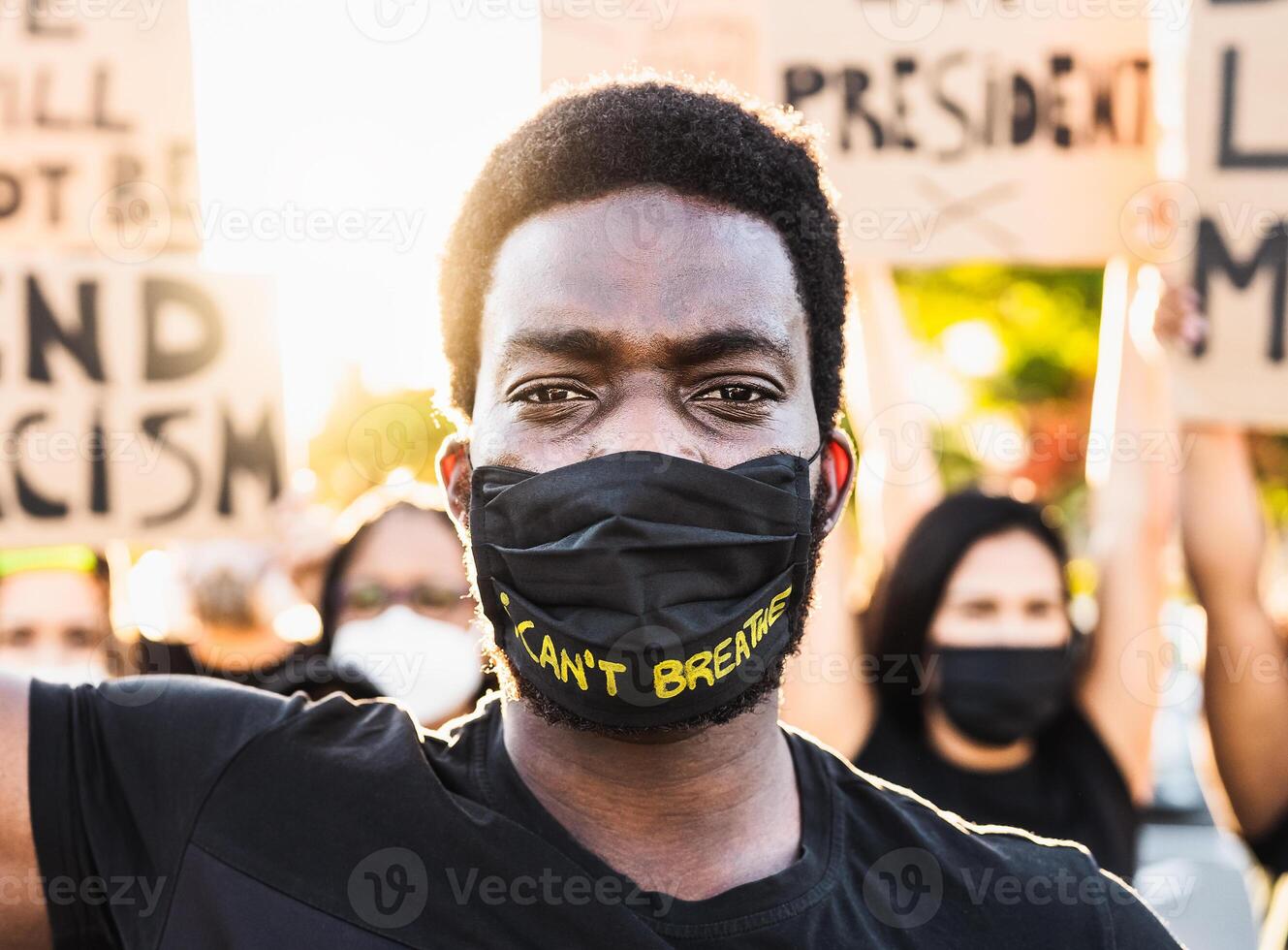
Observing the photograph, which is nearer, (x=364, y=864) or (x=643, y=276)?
(x=364, y=864)

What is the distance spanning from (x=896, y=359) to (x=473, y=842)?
132 inches

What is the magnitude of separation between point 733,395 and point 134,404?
274 cm

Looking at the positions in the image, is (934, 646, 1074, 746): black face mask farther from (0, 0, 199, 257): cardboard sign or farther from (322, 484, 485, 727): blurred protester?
(0, 0, 199, 257): cardboard sign

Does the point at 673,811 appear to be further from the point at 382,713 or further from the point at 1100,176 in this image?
the point at 1100,176

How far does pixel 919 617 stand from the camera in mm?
4344

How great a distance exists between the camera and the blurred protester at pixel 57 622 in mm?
4469

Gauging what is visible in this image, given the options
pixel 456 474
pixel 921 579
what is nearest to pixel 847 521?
pixel 921 579

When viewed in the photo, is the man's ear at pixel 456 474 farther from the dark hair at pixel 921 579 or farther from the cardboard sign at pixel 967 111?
the cardboard sign at pixel 967 111

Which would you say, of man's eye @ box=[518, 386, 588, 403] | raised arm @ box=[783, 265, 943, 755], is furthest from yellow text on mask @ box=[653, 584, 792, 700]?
raised arm @ box=[783, 265, 943, 755]

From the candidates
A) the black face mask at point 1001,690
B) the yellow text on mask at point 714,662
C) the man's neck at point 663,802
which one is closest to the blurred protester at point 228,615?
the black face mask at point 1001,690

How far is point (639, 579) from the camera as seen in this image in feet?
6.31

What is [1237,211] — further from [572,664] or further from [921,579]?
[572,664]

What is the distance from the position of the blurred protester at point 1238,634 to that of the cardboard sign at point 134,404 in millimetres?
2763

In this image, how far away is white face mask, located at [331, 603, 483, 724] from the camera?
3.87 meters
